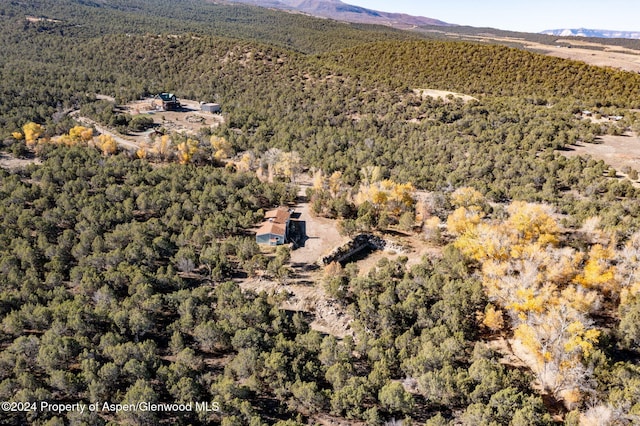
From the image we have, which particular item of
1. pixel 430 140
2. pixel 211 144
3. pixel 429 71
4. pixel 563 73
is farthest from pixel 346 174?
pixel 563 73

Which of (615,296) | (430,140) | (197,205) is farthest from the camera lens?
(430,140)

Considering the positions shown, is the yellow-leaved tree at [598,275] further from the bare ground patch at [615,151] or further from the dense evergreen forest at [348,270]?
the bare ground patch at [615,151]

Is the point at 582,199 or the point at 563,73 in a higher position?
the point at 563,73

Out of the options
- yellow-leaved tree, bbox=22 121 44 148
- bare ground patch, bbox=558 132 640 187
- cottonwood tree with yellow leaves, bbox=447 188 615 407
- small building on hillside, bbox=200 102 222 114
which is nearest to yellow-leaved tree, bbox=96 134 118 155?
yellow-leaved tree, bbox=22 121 44 148

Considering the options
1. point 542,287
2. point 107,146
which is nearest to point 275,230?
point 542,287

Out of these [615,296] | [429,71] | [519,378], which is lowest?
[519,378]

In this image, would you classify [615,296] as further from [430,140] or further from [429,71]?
[429,71]

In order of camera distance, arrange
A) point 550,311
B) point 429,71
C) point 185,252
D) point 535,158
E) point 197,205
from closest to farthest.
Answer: point 550,311 < point 185,252 < point 197,205 < point 535,158 < point 429,71
